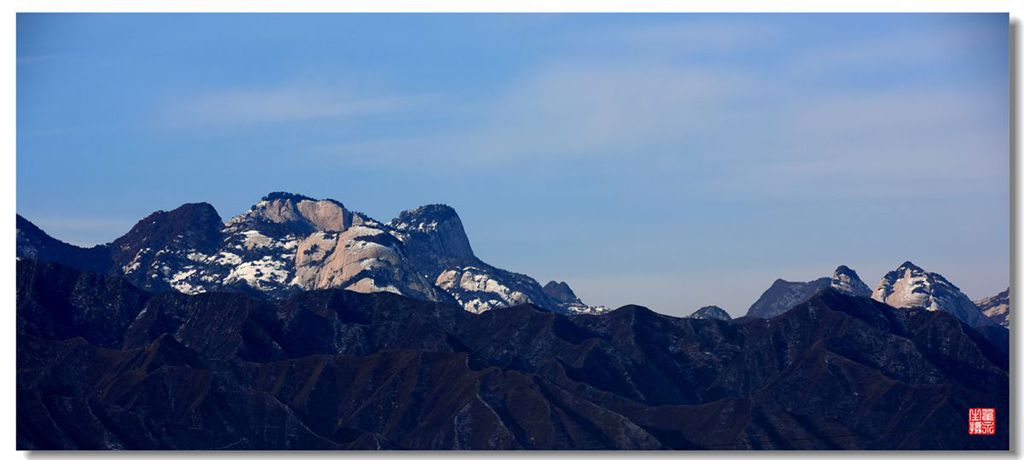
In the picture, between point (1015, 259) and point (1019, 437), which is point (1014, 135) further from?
point (1019, 437)
